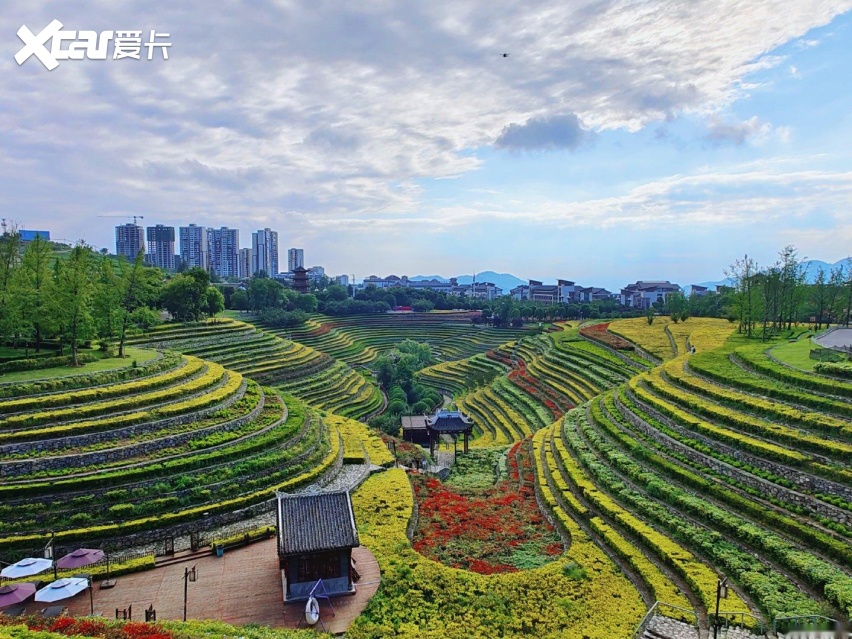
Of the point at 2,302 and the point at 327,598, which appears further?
the point at 2,302

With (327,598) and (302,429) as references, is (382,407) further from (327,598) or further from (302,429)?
(327,598)

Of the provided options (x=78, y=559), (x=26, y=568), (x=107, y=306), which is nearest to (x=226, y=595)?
(x=78, y=559)

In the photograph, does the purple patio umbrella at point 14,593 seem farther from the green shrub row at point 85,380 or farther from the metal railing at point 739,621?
the metal railing at point 739,621

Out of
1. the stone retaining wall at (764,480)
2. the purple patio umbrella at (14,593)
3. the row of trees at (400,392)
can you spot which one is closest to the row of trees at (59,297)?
the purple patio umbrella at (14,593)

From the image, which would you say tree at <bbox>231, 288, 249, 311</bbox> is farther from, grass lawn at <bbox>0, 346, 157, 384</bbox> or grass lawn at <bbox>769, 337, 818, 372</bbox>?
grass lawn at <bbox>769, 337, 818, 372</bbox>

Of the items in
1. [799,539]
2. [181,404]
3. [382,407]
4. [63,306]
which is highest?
[63,306]

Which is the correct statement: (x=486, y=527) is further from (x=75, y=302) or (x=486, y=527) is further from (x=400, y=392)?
(x=400, y=392)

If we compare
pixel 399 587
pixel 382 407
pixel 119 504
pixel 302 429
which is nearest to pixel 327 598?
pixel 399 587
